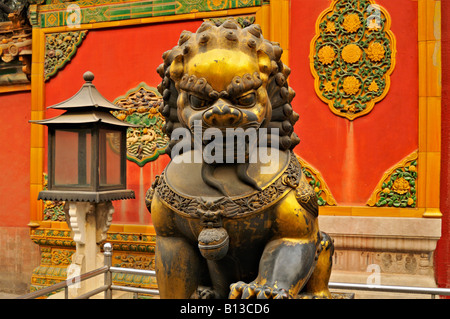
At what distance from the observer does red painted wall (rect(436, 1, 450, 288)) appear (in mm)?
3133

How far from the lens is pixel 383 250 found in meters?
3.18

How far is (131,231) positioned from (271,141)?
2.80 metres

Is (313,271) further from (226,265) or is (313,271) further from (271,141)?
(271,141)

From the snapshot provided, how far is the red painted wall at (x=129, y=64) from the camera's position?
12.5 feet

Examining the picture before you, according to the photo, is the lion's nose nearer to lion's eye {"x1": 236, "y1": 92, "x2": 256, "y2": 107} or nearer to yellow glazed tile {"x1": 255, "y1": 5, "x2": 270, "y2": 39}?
lion's eye {"x1": 236, "y1": 92, "x2": 256, "y2": 107}

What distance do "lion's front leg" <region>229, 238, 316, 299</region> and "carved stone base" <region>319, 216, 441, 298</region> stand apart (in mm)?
2095

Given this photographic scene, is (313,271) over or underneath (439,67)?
underneath

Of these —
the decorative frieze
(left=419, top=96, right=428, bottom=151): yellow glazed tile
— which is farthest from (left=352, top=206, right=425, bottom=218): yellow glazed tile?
the decorative frieze

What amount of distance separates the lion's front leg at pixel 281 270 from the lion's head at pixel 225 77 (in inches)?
14.7

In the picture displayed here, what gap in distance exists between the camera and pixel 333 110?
3299mm

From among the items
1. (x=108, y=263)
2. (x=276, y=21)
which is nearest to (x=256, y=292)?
(x=108, y=263)

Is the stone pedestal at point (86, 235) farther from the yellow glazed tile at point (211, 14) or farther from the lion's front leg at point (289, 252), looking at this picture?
the lion's front leg at point (289, 252)

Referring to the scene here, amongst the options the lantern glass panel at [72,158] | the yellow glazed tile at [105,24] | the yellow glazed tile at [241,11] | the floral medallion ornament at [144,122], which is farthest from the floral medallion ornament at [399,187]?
the yellow glazed tile at [105,24]

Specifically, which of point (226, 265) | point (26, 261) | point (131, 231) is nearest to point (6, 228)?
point (26, 261)
